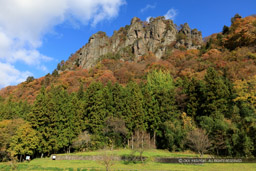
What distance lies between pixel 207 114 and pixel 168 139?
7.73 meters

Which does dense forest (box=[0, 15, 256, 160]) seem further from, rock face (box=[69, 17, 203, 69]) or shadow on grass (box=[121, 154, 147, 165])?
rock face (box=[69, 17, 203, 69])

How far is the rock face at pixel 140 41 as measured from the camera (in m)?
82.8

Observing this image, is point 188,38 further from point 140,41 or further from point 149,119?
point 149,119

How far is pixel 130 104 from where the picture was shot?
3147cm

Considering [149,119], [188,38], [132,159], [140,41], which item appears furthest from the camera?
[140,41]

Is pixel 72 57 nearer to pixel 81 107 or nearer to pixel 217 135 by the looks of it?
pixel 81 107

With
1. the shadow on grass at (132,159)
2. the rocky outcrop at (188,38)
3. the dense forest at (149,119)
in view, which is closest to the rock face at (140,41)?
the rocky outcrop at (188,38)

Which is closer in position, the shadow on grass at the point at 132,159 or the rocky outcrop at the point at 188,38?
the shadow on grass at the point at 132,159

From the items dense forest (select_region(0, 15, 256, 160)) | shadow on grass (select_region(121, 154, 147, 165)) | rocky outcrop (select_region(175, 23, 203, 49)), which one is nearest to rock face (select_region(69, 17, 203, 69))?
rocky outcrop (select_region(175, 23, 203, 49))

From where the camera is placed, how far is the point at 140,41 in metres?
88.1

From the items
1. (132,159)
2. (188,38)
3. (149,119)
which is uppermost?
(188,38)

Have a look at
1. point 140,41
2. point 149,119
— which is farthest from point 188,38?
point 149,119

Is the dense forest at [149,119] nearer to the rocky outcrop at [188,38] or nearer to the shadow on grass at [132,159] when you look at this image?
the shadow on grass at [132,159]

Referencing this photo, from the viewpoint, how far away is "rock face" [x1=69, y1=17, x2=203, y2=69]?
82.8 meters
